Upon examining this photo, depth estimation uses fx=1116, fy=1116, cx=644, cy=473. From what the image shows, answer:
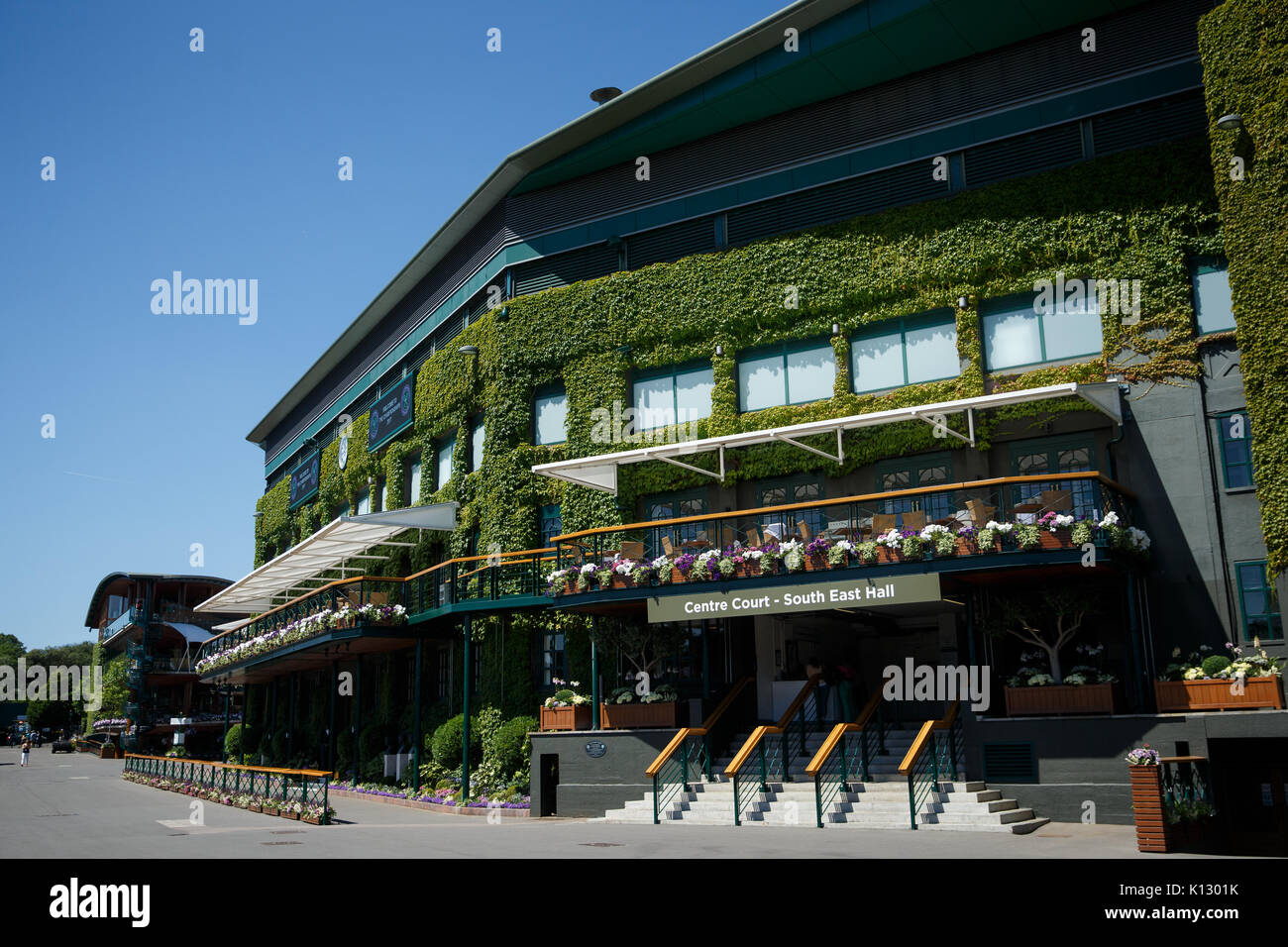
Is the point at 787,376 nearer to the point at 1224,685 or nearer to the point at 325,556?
the point at 1224,685

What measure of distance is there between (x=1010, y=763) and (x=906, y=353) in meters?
8.81

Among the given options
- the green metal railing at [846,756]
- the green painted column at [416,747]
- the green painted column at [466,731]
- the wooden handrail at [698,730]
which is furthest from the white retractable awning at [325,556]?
the green metal railing at [846,756]

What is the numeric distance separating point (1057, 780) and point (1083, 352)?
8.13 m

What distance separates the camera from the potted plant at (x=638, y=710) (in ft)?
68.0

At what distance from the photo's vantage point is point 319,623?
2878 cm

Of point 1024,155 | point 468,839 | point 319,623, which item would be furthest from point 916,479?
point 319,623

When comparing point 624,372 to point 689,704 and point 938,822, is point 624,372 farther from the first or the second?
point 938,822

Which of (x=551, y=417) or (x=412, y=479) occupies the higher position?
(x=551, y=417)

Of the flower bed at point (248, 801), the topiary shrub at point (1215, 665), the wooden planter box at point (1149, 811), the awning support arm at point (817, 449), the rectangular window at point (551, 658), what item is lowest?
the flower bed at point (248, 801)

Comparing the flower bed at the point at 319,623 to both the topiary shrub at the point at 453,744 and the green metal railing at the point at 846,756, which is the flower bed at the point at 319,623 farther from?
the green metal railing at the point at 846,756

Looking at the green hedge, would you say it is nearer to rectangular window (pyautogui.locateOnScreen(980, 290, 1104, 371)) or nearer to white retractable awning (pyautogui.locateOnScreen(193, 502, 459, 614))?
rectangular window (pyautogui.locateOnScreen(980, 290, 1104, 371))

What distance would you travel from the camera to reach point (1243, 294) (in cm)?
1744

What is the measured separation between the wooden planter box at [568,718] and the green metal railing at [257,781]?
4533 millimetres

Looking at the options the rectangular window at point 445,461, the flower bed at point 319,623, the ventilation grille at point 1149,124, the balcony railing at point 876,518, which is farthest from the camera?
the rectangular window at point 445,461
